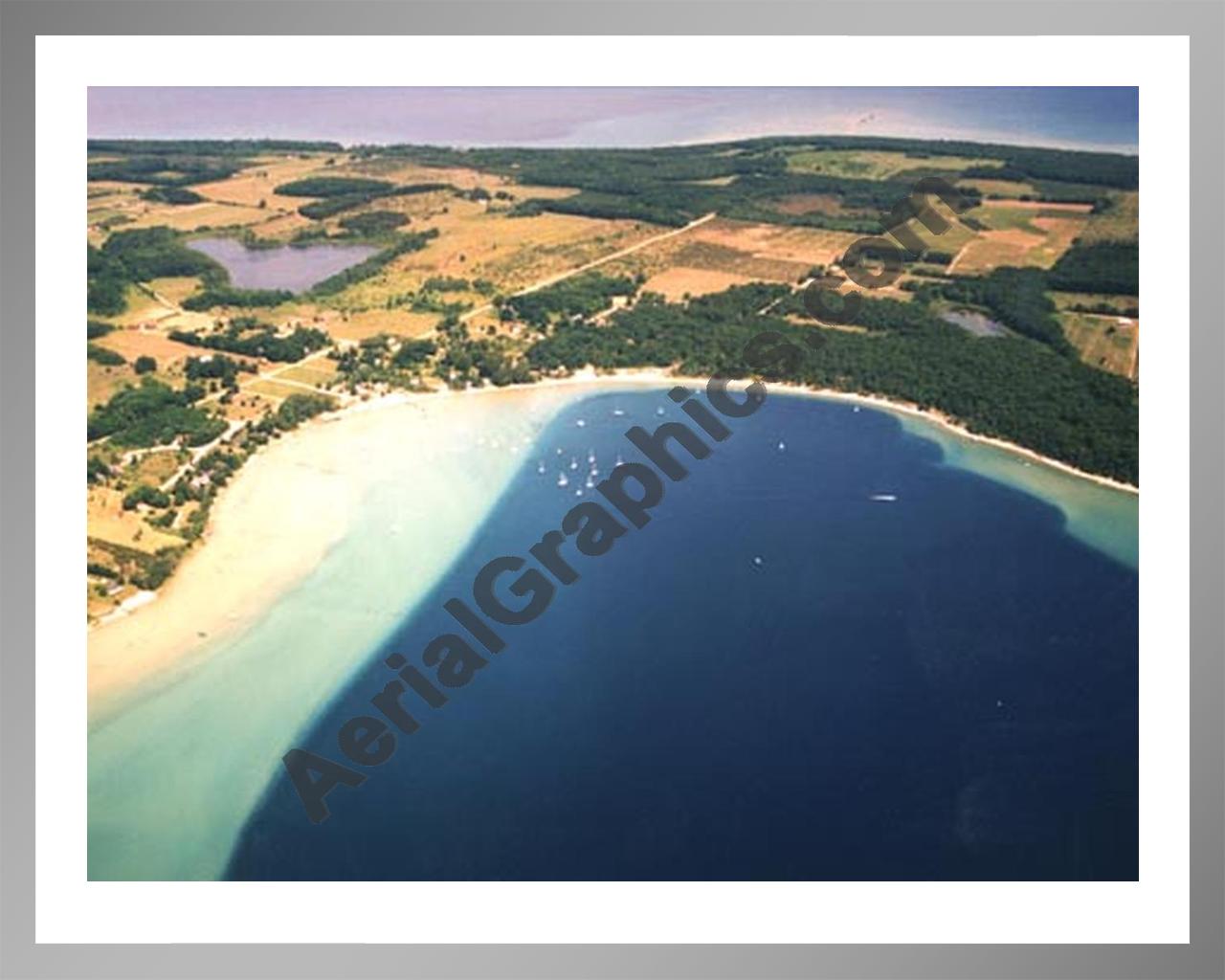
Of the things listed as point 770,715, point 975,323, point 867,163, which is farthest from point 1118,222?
point 770,715

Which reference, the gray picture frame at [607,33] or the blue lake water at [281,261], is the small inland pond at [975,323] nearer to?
the gray picture frame at [607,33]

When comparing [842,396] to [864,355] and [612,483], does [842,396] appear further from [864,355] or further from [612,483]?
[612,483]

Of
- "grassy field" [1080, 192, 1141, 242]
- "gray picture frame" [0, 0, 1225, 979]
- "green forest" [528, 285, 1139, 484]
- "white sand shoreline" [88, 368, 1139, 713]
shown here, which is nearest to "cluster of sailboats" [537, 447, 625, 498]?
"white sand shoreline" [88, 368, 1139, 713]

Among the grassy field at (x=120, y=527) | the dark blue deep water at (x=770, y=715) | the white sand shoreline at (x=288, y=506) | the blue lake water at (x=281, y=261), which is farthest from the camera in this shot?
the blue lake water at (x=281, y=261)

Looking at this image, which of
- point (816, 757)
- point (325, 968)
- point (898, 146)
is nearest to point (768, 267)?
point (898, 146)

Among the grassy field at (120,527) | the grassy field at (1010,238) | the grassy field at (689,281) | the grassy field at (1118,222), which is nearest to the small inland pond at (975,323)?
the grassy field at (1010,238)

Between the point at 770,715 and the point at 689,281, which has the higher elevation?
the point at 689,281

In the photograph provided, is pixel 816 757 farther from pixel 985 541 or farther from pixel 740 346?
pixel 740 346
